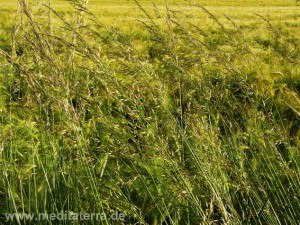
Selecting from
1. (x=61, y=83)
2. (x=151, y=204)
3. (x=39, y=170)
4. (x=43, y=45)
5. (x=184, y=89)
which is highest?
(x=43, y=45)

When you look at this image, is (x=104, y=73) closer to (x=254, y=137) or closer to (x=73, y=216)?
(x=73, y=216)

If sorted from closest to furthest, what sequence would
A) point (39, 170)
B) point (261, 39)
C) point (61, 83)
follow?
point (61, 83)
point (39, 170)
point (261, 39)

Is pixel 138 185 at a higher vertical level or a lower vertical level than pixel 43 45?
lower

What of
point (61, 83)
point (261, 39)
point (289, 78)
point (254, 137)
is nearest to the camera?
point (61, 83)

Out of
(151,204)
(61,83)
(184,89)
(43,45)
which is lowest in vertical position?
(151,204)

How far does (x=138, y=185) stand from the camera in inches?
88.3

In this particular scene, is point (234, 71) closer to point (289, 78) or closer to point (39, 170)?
point (39, 170)

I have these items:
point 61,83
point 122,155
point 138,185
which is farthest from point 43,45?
point 138,185

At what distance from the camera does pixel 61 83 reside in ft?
4.64

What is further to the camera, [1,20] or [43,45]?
[1,20]

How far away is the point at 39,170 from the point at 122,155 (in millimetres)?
834

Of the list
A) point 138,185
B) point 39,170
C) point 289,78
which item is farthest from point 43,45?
point 289,78

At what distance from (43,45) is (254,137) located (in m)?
1.00

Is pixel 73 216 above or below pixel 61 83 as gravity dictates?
below
